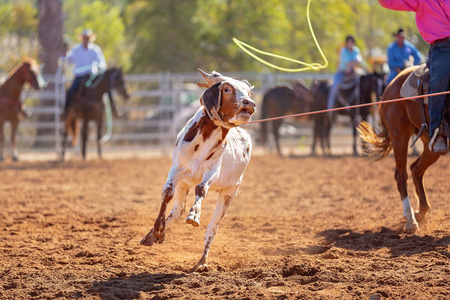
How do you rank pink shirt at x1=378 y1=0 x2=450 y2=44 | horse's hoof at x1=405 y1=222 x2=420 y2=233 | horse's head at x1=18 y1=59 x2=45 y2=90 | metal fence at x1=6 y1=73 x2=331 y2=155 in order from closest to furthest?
pink shirt at x1=378 y1=0 x2=450 y2=44 → horse's hoof at x1=405 y1=222 x2=420 y2=233 → horse's head at x1=18 y1=59 x2=45 y2=90 → metal fence at x1=6 y1=73 x2=331 y2=155

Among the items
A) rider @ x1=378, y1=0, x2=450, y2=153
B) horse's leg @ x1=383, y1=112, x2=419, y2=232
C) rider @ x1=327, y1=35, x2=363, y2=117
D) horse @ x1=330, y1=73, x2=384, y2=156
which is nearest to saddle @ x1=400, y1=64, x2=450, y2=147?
rider @ x1=378, y1=0, x2=450, y2=153

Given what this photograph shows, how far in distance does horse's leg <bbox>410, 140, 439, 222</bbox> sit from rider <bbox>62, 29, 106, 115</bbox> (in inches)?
374

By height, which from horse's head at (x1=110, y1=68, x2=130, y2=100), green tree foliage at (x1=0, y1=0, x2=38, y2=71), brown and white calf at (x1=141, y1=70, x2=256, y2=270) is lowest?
brown and white calf at (x1=141, y1=70, x2=256, y2=270)

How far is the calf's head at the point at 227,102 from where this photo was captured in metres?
4.54

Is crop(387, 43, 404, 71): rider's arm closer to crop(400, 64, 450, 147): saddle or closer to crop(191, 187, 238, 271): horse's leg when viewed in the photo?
crop(400, 64, 450, 147): saddle

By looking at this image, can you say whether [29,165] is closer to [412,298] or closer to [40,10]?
[40,10]

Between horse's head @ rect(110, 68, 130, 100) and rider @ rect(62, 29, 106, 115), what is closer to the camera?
rider @ rect(62, 29, 106, 115)

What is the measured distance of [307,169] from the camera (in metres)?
12.2

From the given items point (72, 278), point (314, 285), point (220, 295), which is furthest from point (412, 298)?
point (72, 278)

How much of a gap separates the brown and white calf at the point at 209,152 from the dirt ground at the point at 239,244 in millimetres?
458

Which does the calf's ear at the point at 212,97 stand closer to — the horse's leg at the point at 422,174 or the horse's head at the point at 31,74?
the horse's leg at the point at 422,174

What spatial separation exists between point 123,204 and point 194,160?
151 inches

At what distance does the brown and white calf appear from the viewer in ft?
15.0

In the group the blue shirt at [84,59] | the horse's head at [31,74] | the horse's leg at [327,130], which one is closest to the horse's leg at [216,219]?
the blue shirt at [84,59]
